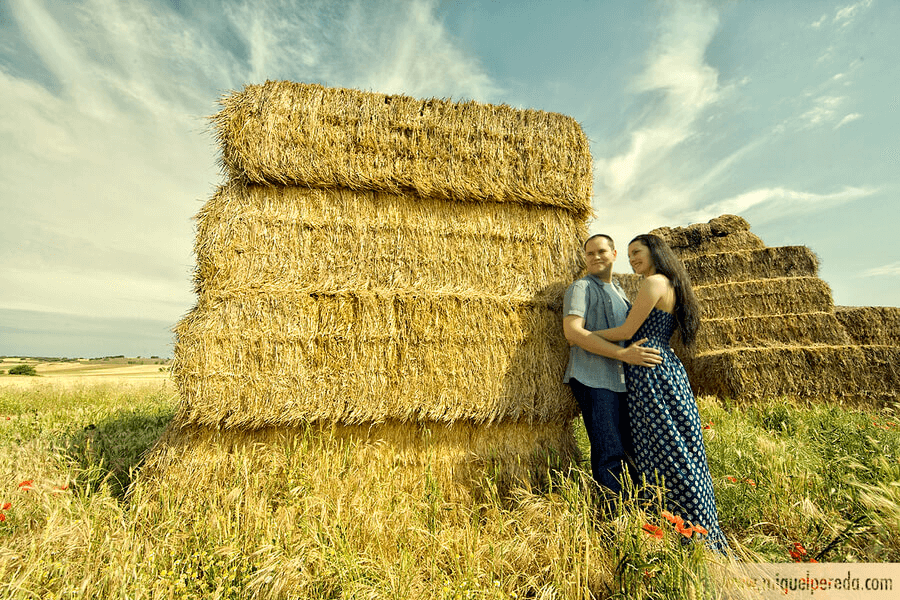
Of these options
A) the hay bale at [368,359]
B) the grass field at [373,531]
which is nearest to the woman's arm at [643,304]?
the hay bale at [368,359]

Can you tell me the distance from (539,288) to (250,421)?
2.80m

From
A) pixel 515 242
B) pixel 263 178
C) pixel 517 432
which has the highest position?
pixel 263 178

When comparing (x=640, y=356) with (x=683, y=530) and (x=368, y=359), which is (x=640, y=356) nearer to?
(x=683, y=530)

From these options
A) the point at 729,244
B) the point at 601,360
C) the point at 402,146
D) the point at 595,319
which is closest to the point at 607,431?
the point at 601,360

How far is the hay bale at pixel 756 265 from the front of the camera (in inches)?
349

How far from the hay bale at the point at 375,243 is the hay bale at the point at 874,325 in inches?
313

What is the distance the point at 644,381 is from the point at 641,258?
993 mm

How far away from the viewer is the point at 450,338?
3836 mm

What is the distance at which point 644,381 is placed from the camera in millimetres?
3238

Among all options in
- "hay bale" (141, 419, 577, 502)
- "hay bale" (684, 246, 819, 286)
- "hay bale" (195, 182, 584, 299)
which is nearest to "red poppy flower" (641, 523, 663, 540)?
"hay bale" (141, 419, 577, 502)

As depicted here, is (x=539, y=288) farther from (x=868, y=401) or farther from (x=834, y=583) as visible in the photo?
(x=868, y=401)

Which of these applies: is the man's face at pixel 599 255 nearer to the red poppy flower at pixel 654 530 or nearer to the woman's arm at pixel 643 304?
the woman's arm at pixel 643 304

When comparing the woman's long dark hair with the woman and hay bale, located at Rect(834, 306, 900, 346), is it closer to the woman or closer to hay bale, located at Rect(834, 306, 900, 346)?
the woman

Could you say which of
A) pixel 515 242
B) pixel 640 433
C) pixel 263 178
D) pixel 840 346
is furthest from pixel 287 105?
pixel 840 346
